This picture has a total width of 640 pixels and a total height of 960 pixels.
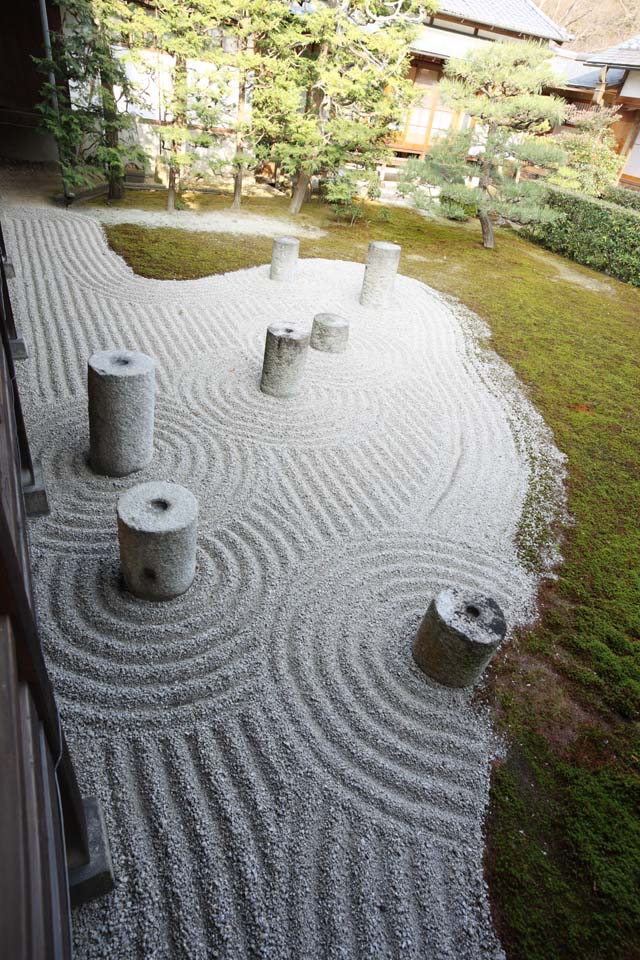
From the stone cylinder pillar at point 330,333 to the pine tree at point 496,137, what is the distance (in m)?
6.16

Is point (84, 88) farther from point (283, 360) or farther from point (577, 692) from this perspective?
point (577, 692)

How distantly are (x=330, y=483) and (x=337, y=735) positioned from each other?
7.92 feet

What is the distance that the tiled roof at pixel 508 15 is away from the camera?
600 inches

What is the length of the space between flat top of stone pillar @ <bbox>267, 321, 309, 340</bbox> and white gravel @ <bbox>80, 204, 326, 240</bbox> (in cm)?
636

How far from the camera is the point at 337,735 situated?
130 inches

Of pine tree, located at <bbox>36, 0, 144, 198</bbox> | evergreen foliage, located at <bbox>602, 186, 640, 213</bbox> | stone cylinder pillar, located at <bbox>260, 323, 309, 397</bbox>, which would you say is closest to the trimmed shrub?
evergreen foliage, located at <bbox>602, 186, 640, 213</bbox>

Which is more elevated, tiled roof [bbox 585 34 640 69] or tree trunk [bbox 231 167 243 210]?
tiled roof [bbox 585 34 640 69]

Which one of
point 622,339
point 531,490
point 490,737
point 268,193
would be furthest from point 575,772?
point 268,193

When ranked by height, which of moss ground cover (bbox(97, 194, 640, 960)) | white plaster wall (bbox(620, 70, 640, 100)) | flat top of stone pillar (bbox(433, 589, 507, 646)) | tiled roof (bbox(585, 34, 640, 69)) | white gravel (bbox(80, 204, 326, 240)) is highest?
tiled roof (bbox(585, 34, 640, 69))

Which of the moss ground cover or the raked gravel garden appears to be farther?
the moss ground cover

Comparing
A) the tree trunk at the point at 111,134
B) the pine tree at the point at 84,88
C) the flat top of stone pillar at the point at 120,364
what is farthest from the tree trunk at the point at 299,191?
the flat top of stone pillar at the point at 120,364

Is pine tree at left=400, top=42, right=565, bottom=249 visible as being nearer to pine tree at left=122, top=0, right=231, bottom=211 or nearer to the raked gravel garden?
pine tree at left=122, top=0, right=231, bottom=211

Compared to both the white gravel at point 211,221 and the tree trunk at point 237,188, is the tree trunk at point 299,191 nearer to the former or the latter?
the white gravel at point 211,221

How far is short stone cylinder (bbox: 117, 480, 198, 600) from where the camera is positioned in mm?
3626
